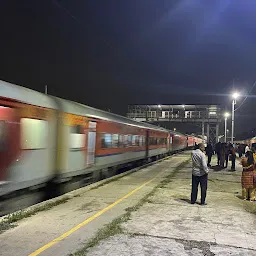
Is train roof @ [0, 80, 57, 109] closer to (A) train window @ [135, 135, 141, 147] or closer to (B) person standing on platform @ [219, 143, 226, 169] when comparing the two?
(A) train window @ [135, 135, 141, 147]

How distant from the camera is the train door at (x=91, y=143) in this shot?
1236 centimetres

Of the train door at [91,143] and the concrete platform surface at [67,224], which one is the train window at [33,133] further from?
the train door at [91,143]

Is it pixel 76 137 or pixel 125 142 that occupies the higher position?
pixel 76 137

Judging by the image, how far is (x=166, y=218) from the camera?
286 inches

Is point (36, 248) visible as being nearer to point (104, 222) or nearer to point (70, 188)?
point (104, 222)

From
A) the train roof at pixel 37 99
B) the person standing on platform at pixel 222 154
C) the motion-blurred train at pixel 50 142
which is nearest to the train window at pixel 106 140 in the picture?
the motion-blurred train at pixel 50 142

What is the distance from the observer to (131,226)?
647 centimetres

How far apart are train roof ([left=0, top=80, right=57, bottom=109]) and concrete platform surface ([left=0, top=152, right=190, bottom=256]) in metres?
2.46

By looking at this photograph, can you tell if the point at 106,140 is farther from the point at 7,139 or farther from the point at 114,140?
the point at 7,139

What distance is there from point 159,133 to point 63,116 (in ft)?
68.1

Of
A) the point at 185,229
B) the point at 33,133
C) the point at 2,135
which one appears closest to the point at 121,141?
the point at 33,133

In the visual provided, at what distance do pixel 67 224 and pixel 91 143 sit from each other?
242 inches

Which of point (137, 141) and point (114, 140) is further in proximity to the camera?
point (137, 141)

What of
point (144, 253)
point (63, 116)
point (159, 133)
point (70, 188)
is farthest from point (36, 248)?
point (159, 133)
